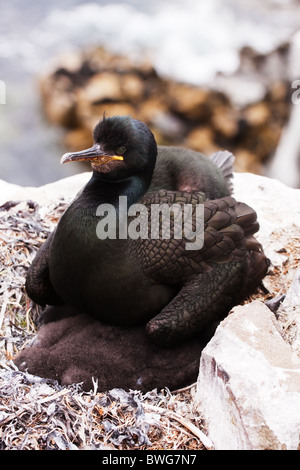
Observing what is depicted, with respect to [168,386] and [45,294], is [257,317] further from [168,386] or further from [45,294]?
[45,294]

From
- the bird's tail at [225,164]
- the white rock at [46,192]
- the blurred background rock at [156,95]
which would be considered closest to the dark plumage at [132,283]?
the bird's tail at [225,164]

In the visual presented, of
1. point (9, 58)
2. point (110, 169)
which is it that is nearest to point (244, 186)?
point (110, 169)

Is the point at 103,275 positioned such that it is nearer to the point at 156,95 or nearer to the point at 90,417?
the point at 90,417

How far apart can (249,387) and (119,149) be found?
1.39 meters

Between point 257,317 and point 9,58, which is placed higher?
point 9,58

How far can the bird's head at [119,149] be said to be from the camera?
3229mm

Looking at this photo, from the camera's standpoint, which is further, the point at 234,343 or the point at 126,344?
the point at 126,344

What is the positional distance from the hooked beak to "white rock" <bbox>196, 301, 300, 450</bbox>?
3.32ft

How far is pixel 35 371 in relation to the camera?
3115mm

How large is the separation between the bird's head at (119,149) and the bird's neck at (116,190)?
0.05 meters

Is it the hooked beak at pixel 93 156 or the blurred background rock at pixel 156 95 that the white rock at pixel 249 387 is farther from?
the blurred background rock at pixel 156 95

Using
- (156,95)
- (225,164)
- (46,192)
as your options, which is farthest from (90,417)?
(156,95)
